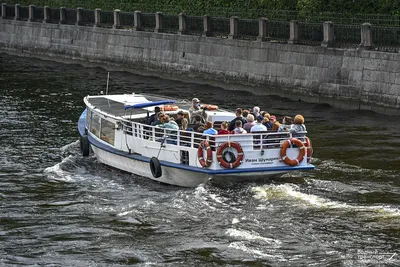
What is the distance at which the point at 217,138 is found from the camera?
23906 mm

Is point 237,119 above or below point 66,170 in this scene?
above

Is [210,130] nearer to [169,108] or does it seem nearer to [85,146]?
[169,108]

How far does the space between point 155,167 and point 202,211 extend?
2.95 metres

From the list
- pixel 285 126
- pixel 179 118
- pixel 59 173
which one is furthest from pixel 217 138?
pixel 59 173

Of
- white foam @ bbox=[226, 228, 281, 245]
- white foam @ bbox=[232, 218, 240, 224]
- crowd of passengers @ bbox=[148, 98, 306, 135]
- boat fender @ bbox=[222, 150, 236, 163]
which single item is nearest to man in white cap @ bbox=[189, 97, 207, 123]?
crowd of passengers @ bbox=[148, 98, 306, 135]

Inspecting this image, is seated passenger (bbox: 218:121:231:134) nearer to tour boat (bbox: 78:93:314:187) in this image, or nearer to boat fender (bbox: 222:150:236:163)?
tour boat (bbox: 78:93:314:187)

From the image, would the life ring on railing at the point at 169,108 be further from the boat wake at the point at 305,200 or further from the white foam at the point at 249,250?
the white foam at the point at 249,250

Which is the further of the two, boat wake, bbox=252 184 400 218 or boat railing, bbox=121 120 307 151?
boat railing, bbox=121 120 307 151

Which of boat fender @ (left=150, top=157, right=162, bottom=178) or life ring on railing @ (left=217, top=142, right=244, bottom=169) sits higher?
life ring on railing @ (left=217, top=142, right=244, bottom=169)

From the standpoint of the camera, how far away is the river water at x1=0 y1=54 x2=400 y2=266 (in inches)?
778

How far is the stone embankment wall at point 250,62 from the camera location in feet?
119

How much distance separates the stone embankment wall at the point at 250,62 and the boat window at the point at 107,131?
1204 centimetres

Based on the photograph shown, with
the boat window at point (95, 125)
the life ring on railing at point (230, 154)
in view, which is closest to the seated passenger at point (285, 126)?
the life ring on railing at point (230, 154)

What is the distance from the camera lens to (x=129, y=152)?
2667 centimetres
